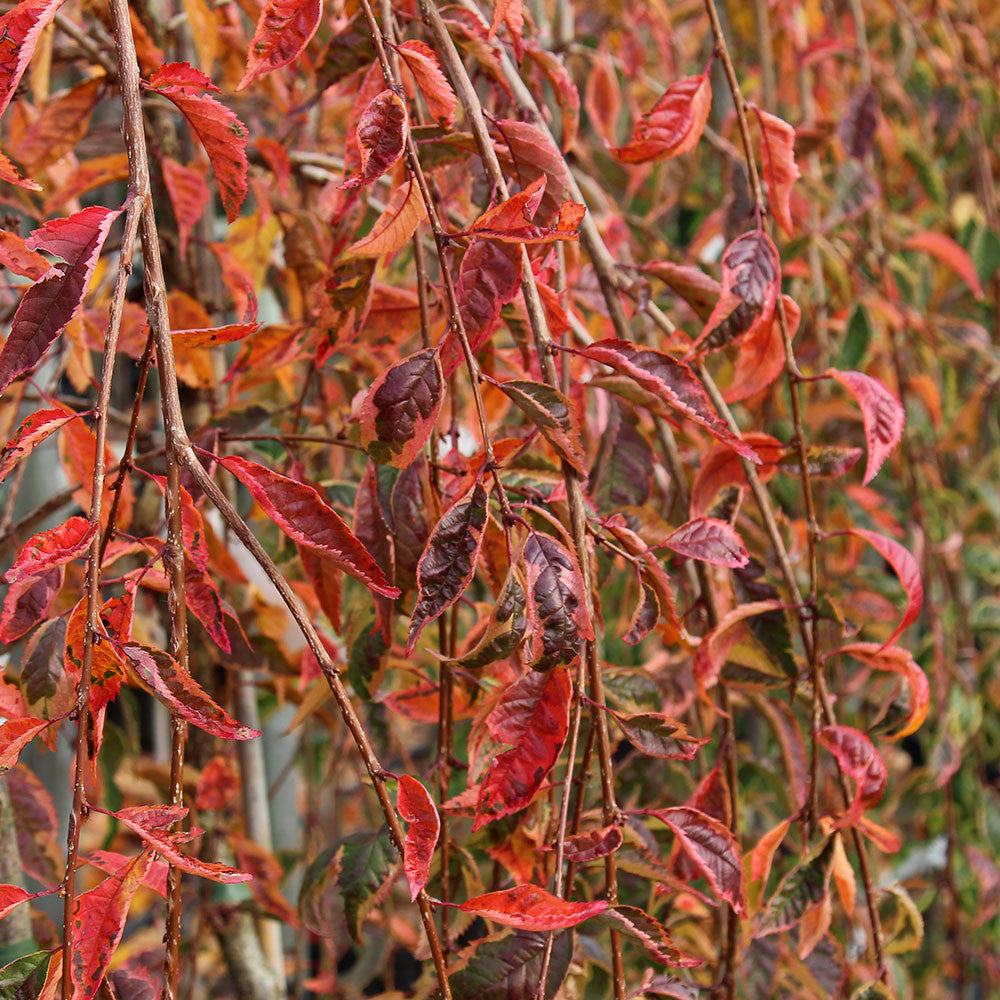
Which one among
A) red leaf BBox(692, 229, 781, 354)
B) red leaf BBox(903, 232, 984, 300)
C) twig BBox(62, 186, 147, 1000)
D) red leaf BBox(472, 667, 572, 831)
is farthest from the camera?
red leaf BBox(903, 232, 984, 300)

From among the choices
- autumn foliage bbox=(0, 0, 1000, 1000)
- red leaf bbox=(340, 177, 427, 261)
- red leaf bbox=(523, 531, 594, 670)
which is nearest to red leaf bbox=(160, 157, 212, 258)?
autumn foliage bbox=(0, 0, 1000, 1000)

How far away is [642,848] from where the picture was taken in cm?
51

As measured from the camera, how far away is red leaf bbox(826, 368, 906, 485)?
0.54 m

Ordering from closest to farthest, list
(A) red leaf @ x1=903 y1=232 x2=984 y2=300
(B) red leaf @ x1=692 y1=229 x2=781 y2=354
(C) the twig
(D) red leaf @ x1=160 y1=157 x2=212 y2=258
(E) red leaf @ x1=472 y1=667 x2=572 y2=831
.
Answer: (C) the twig < (E) red leaf @ x1=472 y1=667 x2=572 y2=831 < (B) red leaf @ x1=692 y1=229 x2=781 y2=354 < (D) red leaf @ x1=160 y1=157 x2=212 y2=258 < (A) red leaf @ x1=903 y1=232 x2=984 y2=300

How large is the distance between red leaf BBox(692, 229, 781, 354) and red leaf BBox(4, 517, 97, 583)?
299 millimetres

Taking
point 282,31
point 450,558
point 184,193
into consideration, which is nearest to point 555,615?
point 450,558

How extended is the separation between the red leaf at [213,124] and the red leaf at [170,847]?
0.27 metres

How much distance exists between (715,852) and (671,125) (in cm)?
37

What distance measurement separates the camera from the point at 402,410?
430mm

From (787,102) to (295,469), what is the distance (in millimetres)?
1489

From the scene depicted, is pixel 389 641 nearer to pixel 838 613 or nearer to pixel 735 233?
pixel 838 613

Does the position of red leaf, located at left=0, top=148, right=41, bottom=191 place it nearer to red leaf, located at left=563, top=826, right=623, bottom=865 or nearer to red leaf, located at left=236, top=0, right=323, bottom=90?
red leaf, located at left=236, top=0, right=323, bottom=90

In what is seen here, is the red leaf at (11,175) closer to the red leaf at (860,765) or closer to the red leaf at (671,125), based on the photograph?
the red leaf at (671,125)

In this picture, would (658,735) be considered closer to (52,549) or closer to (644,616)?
(644,616)
